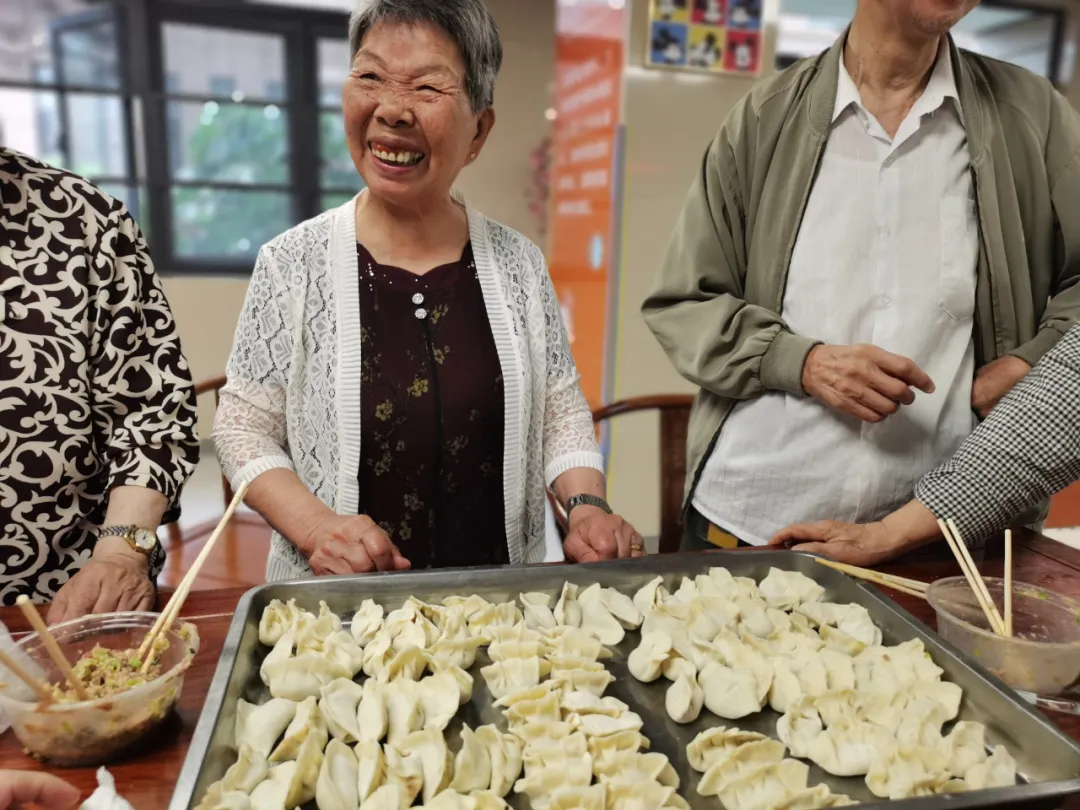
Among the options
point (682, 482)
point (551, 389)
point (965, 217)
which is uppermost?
point (965, 217)

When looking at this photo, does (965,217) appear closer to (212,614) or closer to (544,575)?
(544,575)

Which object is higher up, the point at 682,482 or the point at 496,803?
the point at 496,803

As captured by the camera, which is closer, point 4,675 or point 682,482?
point 4,675

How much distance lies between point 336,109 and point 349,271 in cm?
472

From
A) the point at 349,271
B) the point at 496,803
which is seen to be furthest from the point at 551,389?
the point at 496,803

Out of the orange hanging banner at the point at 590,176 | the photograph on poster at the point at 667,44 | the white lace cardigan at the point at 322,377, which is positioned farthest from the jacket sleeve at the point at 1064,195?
the orange hanging banner at the point at 590,176

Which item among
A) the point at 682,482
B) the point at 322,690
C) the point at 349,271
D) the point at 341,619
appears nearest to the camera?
the point at 322,690

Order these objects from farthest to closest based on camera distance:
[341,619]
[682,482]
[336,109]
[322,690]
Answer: [336,109], [682,482], [341,619], [322,690]

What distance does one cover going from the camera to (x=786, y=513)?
4.96ft

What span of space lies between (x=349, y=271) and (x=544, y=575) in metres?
0.63

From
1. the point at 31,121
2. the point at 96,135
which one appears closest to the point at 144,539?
the point at 96,135

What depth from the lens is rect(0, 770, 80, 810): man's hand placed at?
682 mm

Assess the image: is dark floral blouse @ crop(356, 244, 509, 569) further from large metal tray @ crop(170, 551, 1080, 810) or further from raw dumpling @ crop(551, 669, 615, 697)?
raw dumpling @ crop(551, 669, 615, 697)

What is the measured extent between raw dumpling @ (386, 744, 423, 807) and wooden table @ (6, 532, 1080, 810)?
0.21m
